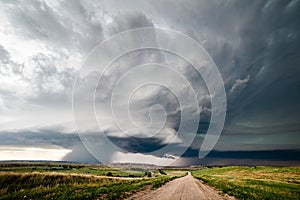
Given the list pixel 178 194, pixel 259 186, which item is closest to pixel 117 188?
pixel 178 194

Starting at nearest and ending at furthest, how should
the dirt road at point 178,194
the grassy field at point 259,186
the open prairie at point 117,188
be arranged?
the dirt road at point 178,194 → the open prairie at point 117,188 → the grassy field at point 259,186

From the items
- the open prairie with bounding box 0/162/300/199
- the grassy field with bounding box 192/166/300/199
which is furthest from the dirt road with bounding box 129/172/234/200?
the grassy field with bounding box 192/166/300/199

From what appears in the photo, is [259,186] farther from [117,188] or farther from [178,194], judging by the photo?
[117,188]

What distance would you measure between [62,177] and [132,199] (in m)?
22.9

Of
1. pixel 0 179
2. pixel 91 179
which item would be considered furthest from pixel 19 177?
pixel 91 179

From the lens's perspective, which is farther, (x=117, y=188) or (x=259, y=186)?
(x=259, y=186)

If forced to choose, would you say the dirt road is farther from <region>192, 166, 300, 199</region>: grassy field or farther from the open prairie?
<region>192, 166, 300, 199</region>: grassy field

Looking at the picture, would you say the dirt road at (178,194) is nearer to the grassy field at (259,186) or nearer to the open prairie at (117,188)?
the open prairie at (117,188)

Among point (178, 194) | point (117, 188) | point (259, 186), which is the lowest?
point (259, 186)

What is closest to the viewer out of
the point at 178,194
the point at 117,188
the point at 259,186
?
the point at 178,194

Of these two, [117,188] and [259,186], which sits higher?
[117,188]

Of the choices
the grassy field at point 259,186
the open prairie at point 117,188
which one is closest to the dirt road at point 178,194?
the open prairie at point 117,188

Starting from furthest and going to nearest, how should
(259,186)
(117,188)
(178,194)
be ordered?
(259,186), (117,188), (178,194)

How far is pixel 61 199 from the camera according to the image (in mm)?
15758
